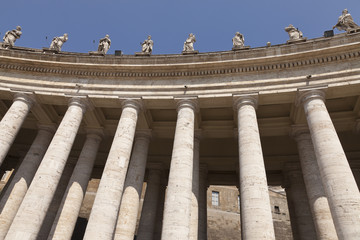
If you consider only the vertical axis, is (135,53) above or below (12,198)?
above

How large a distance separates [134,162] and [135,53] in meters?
9.33

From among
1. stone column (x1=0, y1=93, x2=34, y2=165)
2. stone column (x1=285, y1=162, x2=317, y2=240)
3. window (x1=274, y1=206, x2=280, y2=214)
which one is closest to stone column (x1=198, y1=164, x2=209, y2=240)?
stone column (x1=285, y1=162, x2=317, y2=240)

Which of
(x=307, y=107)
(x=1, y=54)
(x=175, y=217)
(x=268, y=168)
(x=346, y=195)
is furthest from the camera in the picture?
(x=268, y=168)

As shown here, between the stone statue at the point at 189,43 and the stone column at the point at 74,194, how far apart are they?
10997 millimetres

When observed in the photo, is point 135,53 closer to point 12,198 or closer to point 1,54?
point 1,54

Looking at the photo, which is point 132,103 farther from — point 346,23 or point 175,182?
point 346,23

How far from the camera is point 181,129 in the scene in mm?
19141

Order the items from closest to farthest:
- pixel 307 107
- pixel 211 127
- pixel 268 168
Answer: pixel 307 107
pixel 211 127
pixel 268 168

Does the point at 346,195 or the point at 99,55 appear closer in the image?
the point at 346,195

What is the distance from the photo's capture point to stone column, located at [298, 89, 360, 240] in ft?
43.3

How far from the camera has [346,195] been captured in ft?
45.7

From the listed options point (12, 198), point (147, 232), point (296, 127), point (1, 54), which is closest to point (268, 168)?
point (296, 127)

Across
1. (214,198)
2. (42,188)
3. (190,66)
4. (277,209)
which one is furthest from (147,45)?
(277,209)

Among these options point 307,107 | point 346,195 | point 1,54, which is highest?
point 1,54
